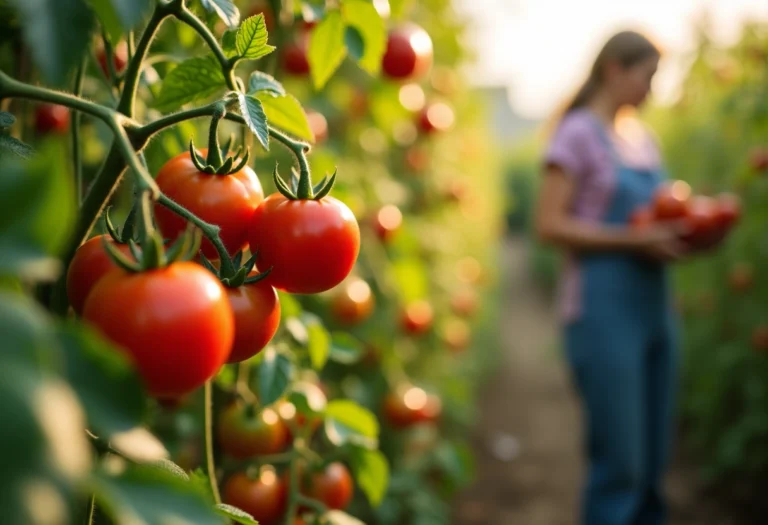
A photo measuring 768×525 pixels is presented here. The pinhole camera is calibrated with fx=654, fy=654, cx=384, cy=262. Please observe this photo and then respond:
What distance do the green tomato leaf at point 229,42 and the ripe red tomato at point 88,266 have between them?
200 millimetres

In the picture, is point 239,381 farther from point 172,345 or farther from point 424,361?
point 424,361

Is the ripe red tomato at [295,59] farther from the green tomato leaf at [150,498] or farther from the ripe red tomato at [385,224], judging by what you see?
the green tomato leaf at [150,498]

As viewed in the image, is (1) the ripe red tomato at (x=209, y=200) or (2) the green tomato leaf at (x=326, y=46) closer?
(1) the ripe red tomato at (x=209, y=200)

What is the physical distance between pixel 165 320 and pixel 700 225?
1796 millimetres

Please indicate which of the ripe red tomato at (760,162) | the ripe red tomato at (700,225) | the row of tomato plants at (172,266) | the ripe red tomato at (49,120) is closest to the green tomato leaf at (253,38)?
the row of tomato plants at (172,266)

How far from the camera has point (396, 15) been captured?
96 centimetres

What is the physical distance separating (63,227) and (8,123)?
25cm

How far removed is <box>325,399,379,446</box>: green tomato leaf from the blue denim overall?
1.09 m

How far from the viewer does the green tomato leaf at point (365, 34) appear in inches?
29.6

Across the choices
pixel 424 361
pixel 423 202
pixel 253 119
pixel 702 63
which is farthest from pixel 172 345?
pixel 702 63

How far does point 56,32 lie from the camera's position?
333 mm

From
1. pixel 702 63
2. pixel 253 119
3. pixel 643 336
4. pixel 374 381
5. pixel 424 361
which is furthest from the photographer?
pixel 702 63

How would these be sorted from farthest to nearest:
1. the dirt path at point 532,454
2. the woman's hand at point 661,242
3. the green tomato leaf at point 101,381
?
the dirt path at point 532,454 < the woman's hand at point 661,242 < the green tomato leaf at point 101,381

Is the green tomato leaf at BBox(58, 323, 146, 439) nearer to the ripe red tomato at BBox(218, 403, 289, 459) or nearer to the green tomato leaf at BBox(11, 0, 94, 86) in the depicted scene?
the green tomato leaf at BBox(11, 0, 94, 86)
